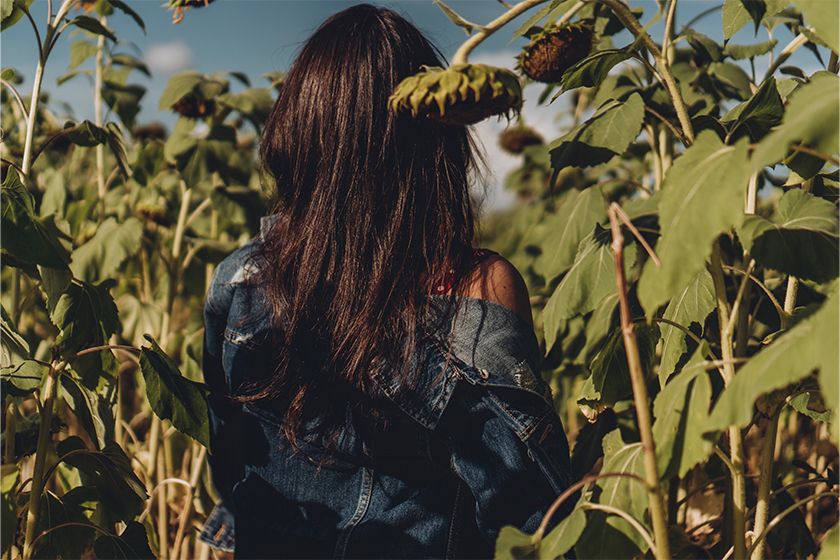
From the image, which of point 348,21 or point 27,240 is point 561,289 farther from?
point 27,240

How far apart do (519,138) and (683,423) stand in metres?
2.58

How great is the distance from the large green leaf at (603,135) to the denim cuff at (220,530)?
739 millimetres

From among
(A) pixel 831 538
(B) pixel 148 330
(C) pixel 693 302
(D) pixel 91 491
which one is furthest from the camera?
(B) pixel 148 330

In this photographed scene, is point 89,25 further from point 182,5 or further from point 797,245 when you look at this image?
point 797,245

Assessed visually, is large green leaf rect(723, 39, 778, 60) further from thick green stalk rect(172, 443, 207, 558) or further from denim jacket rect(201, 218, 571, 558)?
thick green stalk rect(172, 443, 207, 558)

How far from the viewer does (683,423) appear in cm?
84

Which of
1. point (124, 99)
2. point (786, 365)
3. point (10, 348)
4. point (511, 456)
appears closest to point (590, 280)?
point (511, 456)

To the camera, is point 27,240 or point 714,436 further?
point 27,240

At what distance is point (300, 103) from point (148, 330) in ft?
4.52

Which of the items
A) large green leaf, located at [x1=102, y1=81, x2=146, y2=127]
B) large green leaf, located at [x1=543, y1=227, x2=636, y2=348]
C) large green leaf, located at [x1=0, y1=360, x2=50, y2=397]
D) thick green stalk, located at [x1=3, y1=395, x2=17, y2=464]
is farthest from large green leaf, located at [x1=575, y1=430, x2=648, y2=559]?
large green leaf, located at [x1=102, y1=81, x2=146, y2=127]

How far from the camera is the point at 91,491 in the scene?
1.38 meters

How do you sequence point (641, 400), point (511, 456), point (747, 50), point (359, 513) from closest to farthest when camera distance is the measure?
point (641, 400) → point (511, 456) → point (359, 513) → point (747, 50)

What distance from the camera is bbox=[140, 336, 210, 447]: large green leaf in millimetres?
1172

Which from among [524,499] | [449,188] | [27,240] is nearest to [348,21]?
[449,188]
